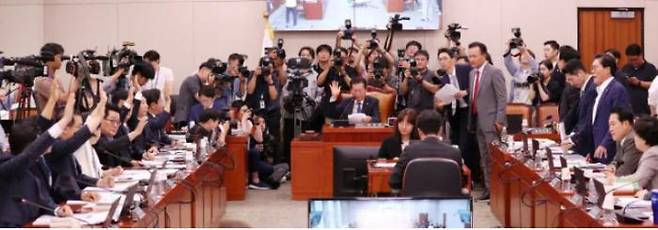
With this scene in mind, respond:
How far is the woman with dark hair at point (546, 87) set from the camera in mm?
9945

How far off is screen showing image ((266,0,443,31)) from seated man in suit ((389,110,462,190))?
6.46 metres

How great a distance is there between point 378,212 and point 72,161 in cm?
277

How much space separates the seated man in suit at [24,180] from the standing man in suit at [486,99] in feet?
15.6

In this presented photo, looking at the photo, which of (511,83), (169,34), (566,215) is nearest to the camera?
(566,215)

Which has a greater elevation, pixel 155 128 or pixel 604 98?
pixel 604 98

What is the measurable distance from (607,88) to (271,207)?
10.7 feet

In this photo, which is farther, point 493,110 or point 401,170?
point 493,110

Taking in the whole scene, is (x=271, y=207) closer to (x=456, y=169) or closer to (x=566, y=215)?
(x=456, y=169)

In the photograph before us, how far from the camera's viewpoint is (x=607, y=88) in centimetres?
684

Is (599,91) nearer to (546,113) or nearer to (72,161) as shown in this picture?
(546,113)

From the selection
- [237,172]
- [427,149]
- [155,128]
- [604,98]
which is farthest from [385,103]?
[427,149]

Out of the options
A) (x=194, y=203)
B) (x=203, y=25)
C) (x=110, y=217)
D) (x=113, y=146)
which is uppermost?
(x=203, y=25)

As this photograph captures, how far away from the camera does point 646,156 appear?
5309mm

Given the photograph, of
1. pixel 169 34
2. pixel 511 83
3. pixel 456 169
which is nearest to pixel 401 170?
pixel 456 169
